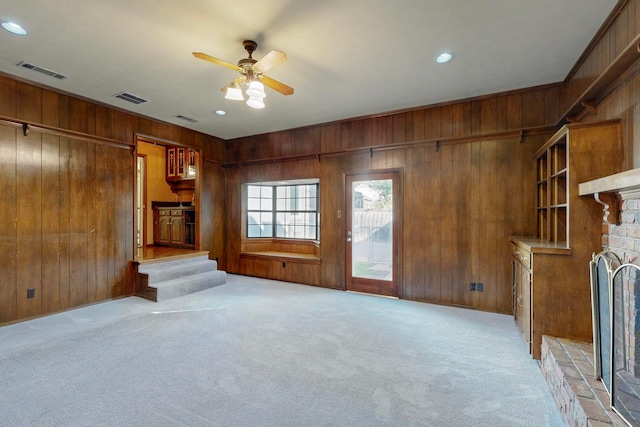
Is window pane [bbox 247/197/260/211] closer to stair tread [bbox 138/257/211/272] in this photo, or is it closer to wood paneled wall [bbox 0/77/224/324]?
stair tread [bbox 138/257/211/272]

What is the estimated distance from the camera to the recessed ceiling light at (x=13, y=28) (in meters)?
2.50

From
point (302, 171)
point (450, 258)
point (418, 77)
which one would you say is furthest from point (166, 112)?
point (450, 258)

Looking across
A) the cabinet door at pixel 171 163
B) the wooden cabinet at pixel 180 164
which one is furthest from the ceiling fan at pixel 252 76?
the cabinet door at pixel 171 163

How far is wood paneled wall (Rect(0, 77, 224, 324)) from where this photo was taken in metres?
3.51

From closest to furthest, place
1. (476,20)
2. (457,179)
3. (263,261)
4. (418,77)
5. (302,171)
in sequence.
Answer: (476,20), (418,77), (457,179), (302,171), (263,261)

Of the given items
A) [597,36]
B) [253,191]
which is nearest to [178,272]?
[253,191]

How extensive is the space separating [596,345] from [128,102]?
5730 millimetres

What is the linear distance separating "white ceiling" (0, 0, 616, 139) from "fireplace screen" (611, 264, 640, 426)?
2.07 m

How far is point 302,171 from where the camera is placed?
557 centimetres

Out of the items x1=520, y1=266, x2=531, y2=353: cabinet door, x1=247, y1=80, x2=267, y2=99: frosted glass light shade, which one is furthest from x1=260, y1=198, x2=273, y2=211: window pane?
x1=520, y1=266, x2=531, y2=353: cabinet door

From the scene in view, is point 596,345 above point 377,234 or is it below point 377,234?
below

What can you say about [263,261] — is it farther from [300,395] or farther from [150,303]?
[300,395]

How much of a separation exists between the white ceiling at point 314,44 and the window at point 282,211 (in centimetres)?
245

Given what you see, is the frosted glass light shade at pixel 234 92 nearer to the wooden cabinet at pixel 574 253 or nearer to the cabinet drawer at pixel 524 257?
the wooden cabinet at pixel 574 253
